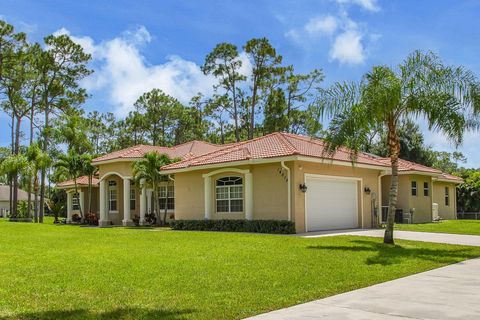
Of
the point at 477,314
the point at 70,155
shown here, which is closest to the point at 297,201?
the point at 477,314

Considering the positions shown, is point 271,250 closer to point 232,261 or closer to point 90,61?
point 232,261

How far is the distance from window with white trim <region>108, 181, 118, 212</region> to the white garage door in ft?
50.9

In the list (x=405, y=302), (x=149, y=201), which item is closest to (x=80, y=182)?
(x=149, y=201)

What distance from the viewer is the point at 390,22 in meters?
14.6

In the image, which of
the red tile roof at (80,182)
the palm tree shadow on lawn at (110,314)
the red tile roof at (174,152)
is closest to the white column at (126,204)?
the red tile roof at (174,152)

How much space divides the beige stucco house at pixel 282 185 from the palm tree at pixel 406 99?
316cm

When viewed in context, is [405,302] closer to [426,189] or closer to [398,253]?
[398,253]

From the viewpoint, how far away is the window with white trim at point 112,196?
1280 inches

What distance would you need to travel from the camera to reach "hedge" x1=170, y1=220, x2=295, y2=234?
20297 mm

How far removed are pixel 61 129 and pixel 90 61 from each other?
28.4ft

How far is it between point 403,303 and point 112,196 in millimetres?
27588

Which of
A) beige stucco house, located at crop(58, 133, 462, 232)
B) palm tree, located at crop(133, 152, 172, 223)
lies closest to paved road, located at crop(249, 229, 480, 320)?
beige stucco house, located at crop(58, 133, 462, 232)

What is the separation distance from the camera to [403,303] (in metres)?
7.36

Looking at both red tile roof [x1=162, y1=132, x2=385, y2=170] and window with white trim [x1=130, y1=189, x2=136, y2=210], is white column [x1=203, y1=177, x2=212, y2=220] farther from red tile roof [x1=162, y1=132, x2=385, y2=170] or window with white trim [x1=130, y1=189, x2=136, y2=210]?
window with white trim [x1=130, y1=189, x2=136, y2=210]
